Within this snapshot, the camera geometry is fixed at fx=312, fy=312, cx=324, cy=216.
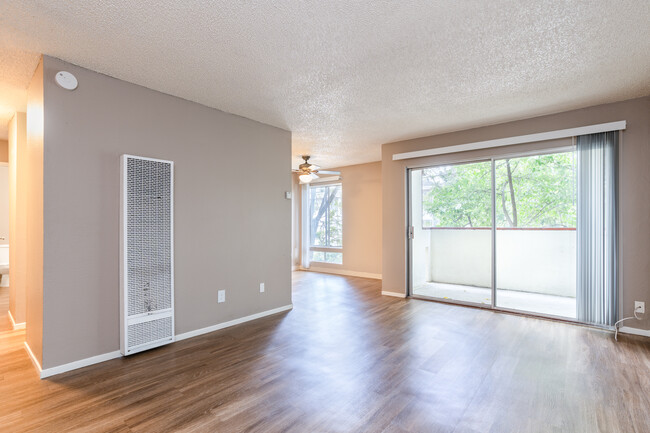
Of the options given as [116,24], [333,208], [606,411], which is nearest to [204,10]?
[116,24]

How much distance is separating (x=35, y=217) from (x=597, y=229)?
5670 millimetres

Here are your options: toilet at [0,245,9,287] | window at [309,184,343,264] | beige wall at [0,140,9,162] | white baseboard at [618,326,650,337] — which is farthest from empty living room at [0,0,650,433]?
window at [309,184,343,264]

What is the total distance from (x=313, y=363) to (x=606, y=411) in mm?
2035

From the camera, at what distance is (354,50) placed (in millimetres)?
2447

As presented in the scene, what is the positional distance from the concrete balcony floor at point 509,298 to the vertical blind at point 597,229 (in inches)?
13.2

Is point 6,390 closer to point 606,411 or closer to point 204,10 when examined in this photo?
point 204,10

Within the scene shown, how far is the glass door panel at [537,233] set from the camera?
13.0 feet

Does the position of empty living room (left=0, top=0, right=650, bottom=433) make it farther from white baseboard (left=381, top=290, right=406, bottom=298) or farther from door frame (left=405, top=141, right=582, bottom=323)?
white baseboard (left=381, top=290, right=406, bottom=298)

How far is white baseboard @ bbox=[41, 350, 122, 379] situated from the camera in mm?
2477

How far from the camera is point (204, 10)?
197 centimetres

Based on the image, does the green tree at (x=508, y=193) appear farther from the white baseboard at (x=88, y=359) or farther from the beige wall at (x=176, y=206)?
the white baseboard at (x=88, y=359)

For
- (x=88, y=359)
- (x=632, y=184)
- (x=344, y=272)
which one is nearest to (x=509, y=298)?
(x=632, y=184)

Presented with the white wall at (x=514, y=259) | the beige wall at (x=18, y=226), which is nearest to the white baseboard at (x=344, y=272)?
the white wall at (x=514, y=259)

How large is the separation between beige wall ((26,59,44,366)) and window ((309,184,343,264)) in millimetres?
5636
